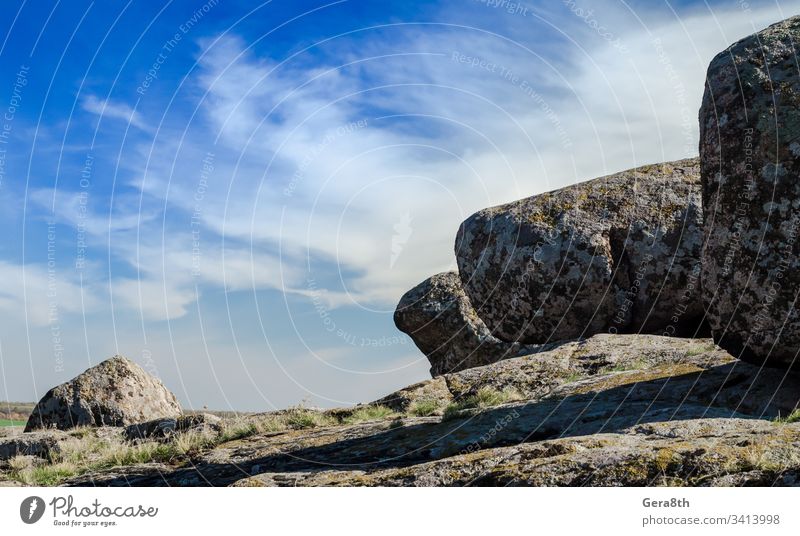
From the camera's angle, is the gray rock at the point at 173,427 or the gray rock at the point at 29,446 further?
the gray rock at the point at 29,446

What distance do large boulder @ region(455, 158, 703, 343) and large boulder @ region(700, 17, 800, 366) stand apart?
726cm

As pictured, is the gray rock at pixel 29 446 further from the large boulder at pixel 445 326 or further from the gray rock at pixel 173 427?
the large boulder at pixel 445 326

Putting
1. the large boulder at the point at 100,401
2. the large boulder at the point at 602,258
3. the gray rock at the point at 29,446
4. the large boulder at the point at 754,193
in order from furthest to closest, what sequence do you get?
the large boulder at the point at 100,401 < the large boulder at the point at 602,258 < the gray rock at the point at 29,446 < the large boulder at the point at 754,193

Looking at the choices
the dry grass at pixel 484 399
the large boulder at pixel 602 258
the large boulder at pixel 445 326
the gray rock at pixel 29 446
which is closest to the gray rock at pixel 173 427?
the gray rock at pixel 29 446

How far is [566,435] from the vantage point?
1085 cm

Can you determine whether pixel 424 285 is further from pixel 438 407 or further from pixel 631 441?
pixel 631 441

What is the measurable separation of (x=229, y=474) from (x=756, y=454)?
290 inches

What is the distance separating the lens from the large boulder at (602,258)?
66.7ft

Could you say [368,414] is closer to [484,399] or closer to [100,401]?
[484,399]

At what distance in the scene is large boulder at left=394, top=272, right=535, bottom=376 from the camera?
27.8 metres

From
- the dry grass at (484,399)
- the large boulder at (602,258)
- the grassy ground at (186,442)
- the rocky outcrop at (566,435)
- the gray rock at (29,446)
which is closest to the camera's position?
the rocky outcrop at (566,435)

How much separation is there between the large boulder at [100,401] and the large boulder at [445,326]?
33.1ft
